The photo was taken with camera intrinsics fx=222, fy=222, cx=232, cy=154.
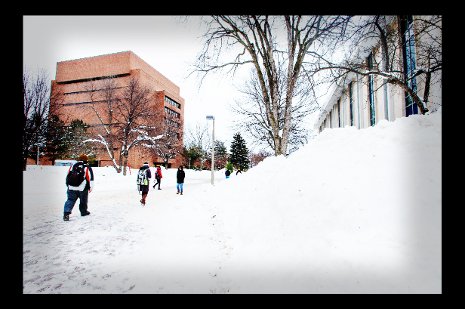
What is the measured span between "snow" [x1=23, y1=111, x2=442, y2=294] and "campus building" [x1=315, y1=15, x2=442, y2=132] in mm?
3375

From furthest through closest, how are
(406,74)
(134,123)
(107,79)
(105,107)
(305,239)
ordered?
(105,107) < (107,79) < (134,123) < (406,74) < (305,239)

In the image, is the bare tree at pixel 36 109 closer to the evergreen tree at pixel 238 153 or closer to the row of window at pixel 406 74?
the row of window at pixel 406 74

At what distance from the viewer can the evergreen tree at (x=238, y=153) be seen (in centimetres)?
4691

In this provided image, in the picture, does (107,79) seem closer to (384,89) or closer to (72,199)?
(72,199)

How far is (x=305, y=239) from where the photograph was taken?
3.53 metres

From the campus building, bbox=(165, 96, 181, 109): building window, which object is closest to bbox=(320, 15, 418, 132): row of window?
the campus building

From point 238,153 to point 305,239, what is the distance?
43.9 meters

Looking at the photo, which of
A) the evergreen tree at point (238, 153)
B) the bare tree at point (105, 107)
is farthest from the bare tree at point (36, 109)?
the evergreen tree at point (238, 153)

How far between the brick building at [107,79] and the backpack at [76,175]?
22361mm

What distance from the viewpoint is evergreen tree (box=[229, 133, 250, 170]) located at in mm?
46912

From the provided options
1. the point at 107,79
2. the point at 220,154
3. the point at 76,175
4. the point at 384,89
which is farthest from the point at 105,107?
the point at 220,154
